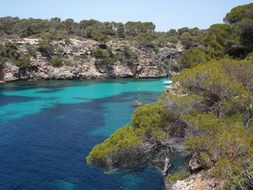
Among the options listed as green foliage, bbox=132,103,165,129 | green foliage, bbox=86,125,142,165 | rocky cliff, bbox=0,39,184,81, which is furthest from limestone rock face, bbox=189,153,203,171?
rocky cliff, bbox=0,39,184,81

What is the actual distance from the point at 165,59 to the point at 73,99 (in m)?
42.5

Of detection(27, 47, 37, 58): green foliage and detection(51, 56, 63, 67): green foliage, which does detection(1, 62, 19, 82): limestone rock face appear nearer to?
detection(27, 47, 37, 58): green foliage

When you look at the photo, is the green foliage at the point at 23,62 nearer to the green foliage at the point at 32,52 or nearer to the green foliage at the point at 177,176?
the green foliage at the point at 32,52

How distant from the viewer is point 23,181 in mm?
26891

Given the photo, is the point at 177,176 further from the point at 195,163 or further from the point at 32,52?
the point at 32,52

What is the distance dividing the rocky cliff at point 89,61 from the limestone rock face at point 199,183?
2559 inches

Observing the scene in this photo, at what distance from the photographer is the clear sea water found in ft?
88.4

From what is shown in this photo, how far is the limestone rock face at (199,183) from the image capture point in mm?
17759

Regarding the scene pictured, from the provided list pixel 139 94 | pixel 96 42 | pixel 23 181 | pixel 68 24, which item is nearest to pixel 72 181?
pixel 23 181

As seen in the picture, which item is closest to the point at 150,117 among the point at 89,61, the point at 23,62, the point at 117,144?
the point at 117,144

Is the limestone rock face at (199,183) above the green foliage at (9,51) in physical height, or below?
below

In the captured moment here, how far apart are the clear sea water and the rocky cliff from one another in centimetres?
625

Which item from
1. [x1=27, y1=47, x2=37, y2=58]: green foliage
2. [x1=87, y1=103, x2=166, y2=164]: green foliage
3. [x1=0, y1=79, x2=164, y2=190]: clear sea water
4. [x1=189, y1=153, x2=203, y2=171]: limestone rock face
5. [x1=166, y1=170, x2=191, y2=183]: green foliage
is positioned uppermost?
[x1=27, y1=47, x2=37, y2=58]: green foliage


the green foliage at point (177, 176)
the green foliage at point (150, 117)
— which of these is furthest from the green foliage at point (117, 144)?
the green foliage at point (177, 176)
